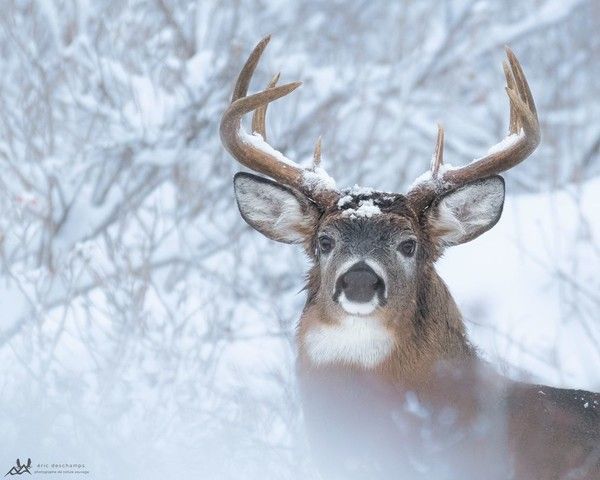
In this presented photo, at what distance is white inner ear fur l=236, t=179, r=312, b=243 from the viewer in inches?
191

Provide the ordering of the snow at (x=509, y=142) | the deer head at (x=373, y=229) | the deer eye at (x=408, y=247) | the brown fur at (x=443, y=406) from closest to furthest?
the brown fur at (x=443, y=406) → the deer head at (x=373, y=229) → the deer eye at (x=408, y=247) → the snow at (x=509, y=142)

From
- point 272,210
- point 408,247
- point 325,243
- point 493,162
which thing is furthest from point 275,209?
point 493,162

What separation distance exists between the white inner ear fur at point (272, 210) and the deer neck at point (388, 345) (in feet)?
1.53

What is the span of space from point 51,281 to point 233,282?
129 cm

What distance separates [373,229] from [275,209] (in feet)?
1.63

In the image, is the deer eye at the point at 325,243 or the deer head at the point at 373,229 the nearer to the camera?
the deer head at the point at 373,229

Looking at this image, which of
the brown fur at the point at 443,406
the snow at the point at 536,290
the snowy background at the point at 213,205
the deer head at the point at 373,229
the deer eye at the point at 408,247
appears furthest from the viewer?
the snow at the point at 536,290

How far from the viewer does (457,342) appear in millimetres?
4469

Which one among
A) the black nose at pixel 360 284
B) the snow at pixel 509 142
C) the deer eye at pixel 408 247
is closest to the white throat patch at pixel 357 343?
the black nose at pixel 360 284

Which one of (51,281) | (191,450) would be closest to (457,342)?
(191,450)

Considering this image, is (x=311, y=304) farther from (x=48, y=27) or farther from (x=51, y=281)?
(x=48, y=27)

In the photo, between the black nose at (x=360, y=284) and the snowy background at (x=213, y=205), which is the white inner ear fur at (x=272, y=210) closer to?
the black nose at (x=360, y=284)

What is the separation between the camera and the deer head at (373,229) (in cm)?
438

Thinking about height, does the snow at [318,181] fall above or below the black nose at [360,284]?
above
